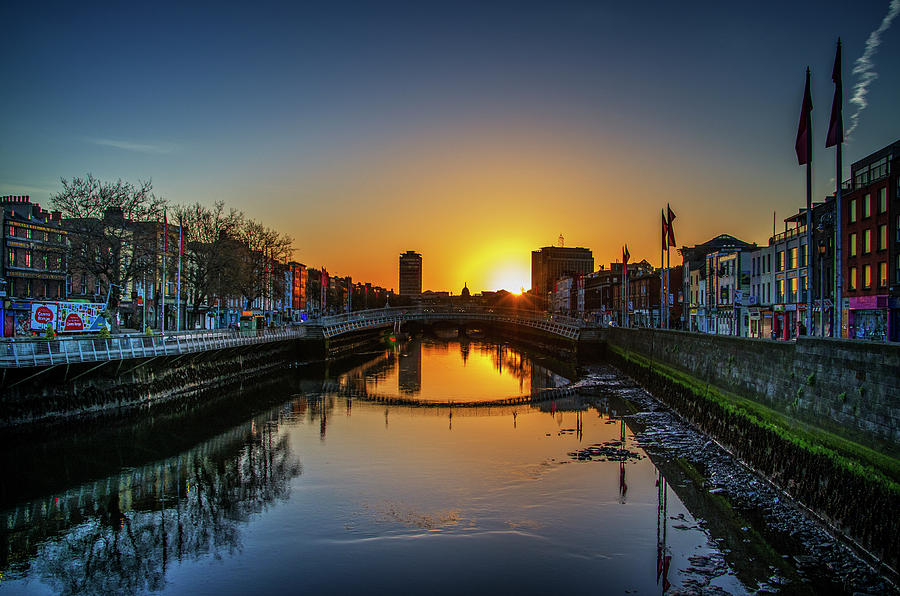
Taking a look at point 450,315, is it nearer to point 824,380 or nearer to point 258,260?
point 258,260

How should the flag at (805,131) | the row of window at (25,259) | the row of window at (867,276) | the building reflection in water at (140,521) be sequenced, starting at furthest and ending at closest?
the row of window at (25,259), the row of window at (867,276), the flag at (805,131), the building reflection in water at (140,521)

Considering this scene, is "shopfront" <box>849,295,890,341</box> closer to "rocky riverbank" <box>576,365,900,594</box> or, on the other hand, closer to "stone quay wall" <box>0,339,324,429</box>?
"rocky riverbank" <box>576,365,900,594</box>

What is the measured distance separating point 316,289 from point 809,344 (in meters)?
155

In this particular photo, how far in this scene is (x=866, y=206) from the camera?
38.3m

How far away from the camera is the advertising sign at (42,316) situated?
33.8 m

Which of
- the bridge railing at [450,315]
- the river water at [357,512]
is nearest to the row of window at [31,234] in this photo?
the bridge railing at [450,315]

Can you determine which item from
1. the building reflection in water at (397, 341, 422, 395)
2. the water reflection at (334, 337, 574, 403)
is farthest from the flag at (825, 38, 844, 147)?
the building reflection in water at (397, 341, 422, 395)

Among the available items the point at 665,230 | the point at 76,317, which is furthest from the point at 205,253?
the point at 665,230

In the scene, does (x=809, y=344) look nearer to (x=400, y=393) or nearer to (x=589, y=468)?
(x=589, y=468)

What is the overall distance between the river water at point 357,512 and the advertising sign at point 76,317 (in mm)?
10446

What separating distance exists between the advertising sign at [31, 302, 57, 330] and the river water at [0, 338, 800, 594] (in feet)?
33.6

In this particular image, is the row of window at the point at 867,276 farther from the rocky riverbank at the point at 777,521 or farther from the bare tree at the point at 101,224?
the bare tree at the point at 101,224

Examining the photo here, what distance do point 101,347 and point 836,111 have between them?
30506mm

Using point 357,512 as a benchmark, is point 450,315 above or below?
above
